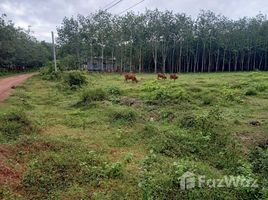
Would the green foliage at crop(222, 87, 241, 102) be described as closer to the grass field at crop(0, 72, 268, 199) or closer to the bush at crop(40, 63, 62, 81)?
the grass field at crop(0, 72, 268, 199)

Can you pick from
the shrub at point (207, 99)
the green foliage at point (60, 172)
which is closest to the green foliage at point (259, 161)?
the green foliage at point (60, 172)

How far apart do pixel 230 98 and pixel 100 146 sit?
1046 cm

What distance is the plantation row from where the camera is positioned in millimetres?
A: 62812

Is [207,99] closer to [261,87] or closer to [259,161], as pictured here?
[261,87]

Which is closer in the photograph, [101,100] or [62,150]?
[62,150]

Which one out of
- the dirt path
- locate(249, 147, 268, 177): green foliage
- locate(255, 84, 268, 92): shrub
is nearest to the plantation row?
the dirt path

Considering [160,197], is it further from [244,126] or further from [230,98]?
[230,98]

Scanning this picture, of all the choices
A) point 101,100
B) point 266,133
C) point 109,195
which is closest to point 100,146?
point 109,195

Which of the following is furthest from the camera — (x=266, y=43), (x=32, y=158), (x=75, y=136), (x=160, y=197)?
(x=266, y=43)

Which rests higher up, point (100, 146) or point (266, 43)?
point (266, 43)

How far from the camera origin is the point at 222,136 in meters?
11.3

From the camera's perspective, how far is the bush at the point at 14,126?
38.2 feet

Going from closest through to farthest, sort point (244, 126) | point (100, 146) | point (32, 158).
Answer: point (32, 158) < point (100, 146) < point (244, 126)

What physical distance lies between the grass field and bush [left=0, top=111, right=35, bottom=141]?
0.11ft
